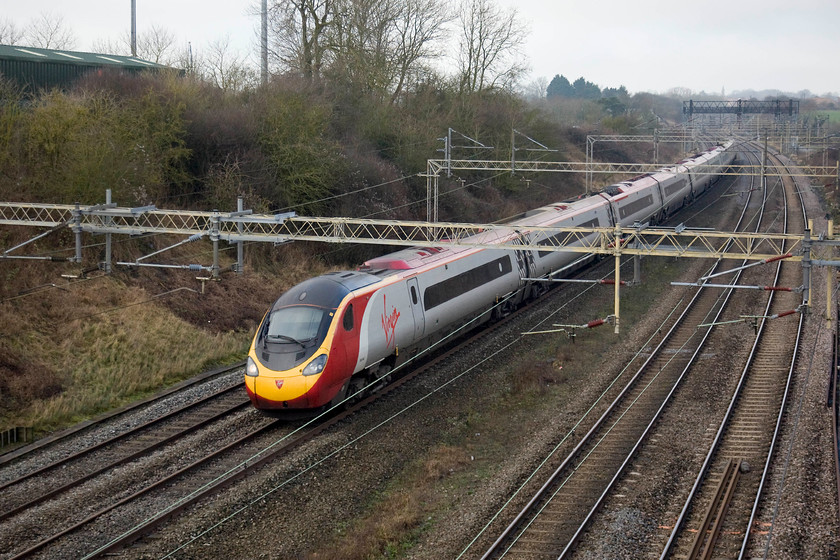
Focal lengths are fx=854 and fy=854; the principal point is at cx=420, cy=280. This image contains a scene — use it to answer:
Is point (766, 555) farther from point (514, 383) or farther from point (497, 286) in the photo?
point (497, 286)

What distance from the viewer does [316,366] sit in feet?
52.5

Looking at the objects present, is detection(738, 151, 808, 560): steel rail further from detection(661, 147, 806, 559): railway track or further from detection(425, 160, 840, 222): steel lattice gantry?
detection(425, 160, 840, 222): steel lattice gantry

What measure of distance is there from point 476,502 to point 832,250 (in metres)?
25.9

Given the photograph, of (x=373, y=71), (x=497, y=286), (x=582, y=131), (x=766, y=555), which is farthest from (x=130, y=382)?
(x=582, y=131)

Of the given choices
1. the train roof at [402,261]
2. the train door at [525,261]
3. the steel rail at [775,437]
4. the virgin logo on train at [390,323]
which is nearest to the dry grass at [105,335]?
the train roof at [402,261]

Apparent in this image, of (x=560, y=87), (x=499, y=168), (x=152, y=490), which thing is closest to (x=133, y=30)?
(x=499, y=168)

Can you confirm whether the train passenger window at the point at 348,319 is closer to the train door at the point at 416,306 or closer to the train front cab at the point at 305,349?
the train front cab at the point at 305,349

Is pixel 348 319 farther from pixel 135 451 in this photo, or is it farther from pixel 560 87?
pixel 560 87

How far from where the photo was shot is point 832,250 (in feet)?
112

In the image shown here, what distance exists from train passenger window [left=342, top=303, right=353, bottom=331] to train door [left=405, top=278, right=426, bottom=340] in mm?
2571

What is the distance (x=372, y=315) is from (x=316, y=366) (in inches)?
81.7

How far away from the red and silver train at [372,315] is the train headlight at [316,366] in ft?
0.06

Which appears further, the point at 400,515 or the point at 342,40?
the point at 342,40

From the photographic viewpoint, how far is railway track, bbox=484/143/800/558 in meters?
12.6
